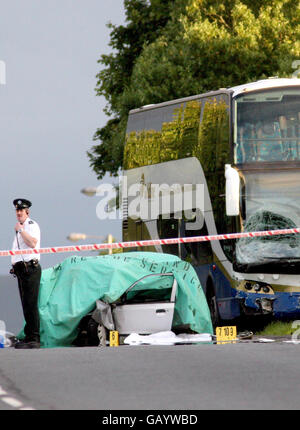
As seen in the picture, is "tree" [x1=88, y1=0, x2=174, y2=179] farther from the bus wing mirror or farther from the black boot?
the black boot

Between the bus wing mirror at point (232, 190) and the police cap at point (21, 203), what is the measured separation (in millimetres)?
6655

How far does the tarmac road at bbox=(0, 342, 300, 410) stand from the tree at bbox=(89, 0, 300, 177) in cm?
2755

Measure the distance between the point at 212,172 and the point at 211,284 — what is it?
87.5 inches

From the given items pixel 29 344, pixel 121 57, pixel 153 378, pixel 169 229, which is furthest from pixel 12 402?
pixel 121 57

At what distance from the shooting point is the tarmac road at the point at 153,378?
9672mm

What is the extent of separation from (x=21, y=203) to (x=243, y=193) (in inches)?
293

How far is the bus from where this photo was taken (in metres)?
23.2

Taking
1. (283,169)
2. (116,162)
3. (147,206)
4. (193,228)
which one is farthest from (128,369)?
(116,162)

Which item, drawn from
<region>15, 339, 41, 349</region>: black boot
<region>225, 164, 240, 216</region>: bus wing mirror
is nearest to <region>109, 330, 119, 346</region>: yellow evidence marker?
<region>15, 339, 41, 349</region>: black boot

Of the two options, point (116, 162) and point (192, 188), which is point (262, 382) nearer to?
point (192, 188)

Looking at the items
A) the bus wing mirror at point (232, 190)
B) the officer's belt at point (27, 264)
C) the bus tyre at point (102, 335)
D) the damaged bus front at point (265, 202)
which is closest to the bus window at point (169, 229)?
the damaged bus front at point (265, 202)

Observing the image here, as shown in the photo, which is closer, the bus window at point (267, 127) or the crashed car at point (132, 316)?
the crashed car at point (132, 316)

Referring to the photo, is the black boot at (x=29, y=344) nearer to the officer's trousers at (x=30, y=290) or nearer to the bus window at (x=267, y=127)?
the officer's trousers at (x=30, y=290)
